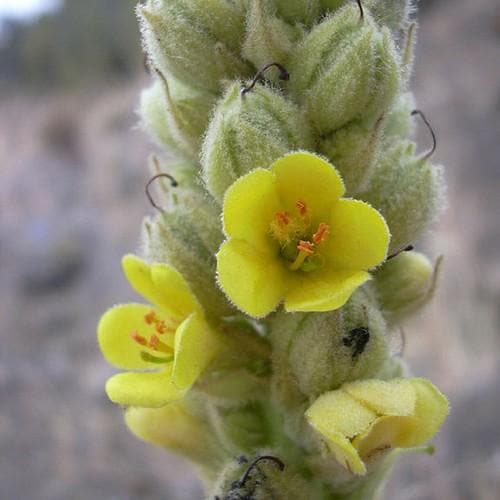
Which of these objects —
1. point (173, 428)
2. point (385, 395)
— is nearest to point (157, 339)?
point (173, 428)

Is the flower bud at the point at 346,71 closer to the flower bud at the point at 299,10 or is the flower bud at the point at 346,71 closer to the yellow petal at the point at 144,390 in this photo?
the flower bud at the point at 299,10

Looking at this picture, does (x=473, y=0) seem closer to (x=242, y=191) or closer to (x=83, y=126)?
(x=83, y=126)

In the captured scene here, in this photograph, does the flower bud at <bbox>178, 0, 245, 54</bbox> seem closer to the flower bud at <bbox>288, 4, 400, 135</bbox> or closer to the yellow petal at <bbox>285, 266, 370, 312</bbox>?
the flower bud at <bbox>288, 4, 400, 135</bbox>

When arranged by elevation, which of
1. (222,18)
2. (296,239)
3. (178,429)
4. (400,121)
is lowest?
(178,429)

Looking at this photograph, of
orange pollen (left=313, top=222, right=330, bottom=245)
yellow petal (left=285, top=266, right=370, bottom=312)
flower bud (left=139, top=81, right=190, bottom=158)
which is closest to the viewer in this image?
yellow petal (left=285, top=266, right=370, bottom=312)

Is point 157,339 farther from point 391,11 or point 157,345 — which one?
point 391,11

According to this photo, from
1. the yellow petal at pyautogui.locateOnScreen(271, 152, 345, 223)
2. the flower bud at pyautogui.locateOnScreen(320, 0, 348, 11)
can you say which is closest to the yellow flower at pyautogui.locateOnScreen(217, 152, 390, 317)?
the yellow petal at pyautogui.locateOnScreen(271, 152, 345, 223)

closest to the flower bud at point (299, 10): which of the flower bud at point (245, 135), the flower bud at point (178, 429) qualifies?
the flower bud at point (245, 135)

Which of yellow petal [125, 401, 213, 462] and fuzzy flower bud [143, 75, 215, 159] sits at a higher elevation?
fuzzy flower bud [143, 75, 215, 159]

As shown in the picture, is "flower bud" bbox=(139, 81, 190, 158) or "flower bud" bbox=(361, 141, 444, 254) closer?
"flower bud" bbox=(361, 141, 444, 254)
